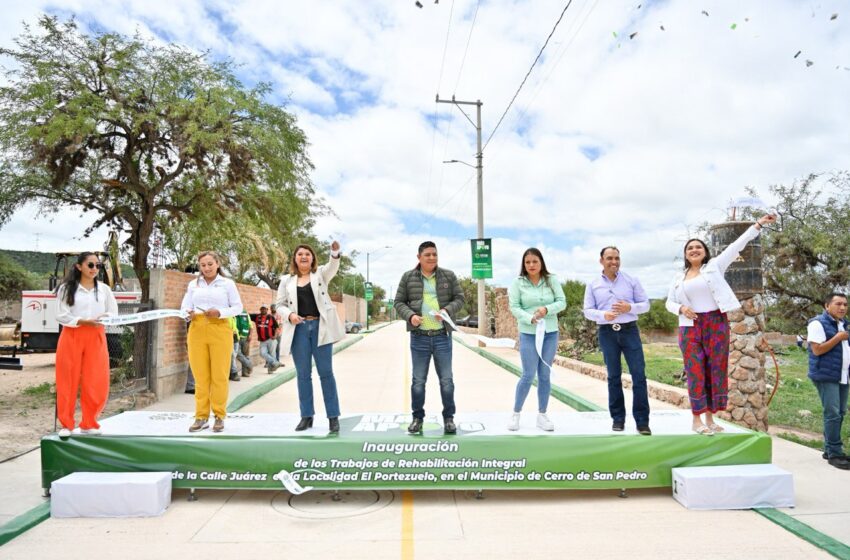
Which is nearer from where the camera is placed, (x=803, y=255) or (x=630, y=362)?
(x=630, y=362)

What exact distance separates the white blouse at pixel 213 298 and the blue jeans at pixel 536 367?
2.68 meters

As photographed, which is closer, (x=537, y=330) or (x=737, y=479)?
(x=737, y=479)

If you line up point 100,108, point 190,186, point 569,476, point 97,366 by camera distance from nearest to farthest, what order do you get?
point 569,476 < point 97,366 < point 100,108 < point 190,186

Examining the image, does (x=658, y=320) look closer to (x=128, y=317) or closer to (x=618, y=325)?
(x=618, y=325)

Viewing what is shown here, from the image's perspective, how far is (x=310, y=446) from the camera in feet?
16.2

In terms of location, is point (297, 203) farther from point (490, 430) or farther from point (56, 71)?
point (490, 430)

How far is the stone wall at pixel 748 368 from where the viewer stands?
7320 mm

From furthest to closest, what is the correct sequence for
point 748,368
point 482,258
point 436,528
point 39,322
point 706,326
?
point 482,258
point 39,322
point 748,368
point 706,326
point 436,528

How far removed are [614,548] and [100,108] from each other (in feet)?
32.8

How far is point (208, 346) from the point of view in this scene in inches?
213

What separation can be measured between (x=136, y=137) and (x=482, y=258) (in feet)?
45.8

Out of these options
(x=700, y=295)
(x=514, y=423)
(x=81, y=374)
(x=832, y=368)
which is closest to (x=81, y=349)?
(x=81, y=374)

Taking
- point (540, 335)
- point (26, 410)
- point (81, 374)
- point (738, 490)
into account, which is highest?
point (540, 335)

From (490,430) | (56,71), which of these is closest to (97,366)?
(490,430)
